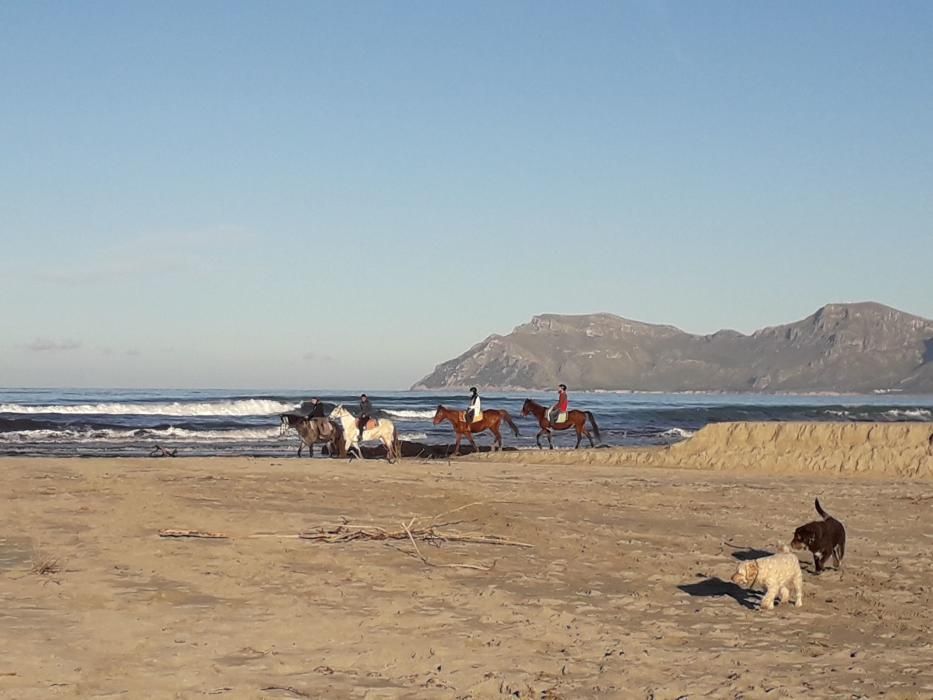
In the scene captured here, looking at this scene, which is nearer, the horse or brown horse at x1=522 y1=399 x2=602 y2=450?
the horse

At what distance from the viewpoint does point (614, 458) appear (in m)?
29.6

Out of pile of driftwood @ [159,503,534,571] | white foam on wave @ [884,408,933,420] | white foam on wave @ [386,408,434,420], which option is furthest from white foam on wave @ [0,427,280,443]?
white foam on wave @ [884,408,933,420]

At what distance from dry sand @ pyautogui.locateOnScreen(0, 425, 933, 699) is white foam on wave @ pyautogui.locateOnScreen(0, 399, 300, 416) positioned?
4673 centimetres

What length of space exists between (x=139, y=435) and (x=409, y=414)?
2284cm

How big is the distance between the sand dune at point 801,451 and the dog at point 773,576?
54.0ft

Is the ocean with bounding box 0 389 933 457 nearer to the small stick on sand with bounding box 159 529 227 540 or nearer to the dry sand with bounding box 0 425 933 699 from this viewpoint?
the dry sand with bounding box 0 425 933 699

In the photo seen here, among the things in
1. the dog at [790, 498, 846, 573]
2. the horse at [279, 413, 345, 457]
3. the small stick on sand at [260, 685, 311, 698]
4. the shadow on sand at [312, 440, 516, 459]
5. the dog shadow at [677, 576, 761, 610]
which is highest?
the horse at [279, 413, 345, 457]

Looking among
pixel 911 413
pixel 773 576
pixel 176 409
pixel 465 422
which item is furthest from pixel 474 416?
pixel 911 413

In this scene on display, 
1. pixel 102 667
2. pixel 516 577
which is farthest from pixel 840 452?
pixel 102 667

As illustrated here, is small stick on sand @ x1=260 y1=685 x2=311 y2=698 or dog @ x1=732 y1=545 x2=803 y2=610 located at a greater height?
dog @ x1=732 y1=545 x2=803 y2=610

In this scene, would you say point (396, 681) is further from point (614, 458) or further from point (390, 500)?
point (614, 458)

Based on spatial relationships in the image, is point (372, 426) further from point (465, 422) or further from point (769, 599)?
point (769, 599)

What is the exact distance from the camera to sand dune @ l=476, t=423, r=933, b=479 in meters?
25.6

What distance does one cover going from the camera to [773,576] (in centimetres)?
962
